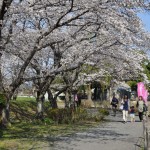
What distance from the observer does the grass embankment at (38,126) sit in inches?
575

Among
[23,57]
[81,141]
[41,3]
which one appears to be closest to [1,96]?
[23,57]

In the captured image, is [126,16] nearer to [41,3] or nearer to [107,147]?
[41,3]

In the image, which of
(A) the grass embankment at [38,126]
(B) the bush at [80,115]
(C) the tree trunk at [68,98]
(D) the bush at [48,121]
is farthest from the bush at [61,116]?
(C) the tree trunk at [68,98]

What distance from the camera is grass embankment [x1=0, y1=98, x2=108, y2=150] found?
14609mm

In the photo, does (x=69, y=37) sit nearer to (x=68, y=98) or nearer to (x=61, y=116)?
(x=61, y=116)

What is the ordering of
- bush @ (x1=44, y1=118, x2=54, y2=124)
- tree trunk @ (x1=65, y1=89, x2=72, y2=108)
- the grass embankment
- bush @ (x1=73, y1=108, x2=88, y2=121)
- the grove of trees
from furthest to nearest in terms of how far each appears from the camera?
tree trunk @ (x1=65, y1=89, x2=72, y2=108) → bush @ (x1=73, y1=108, x2=88, y2=121) → bush @ (x1=44, y1=118, x2=54, y2=124) → the grass embankment → the grove of trees

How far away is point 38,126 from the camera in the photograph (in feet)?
71.7

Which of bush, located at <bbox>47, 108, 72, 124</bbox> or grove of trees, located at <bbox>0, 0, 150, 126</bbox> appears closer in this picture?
grove of trees, located at <bbox>0, 0, 150, 126</bbox>

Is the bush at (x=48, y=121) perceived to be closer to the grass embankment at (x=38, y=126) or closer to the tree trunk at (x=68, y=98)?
the grass embankment at (x=38, y=126)

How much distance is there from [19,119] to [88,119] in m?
4.53

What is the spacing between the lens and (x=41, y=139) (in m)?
15.8

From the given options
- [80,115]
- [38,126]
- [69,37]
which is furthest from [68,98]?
[69,37]

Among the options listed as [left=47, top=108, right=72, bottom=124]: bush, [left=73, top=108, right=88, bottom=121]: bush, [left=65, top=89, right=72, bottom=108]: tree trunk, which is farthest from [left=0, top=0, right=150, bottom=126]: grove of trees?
[left=73, top=108, right=88, bottom=121]: bush

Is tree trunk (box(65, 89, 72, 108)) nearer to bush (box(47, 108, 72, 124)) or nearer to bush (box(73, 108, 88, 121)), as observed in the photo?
bush (box(73, 108, 88, 121))
